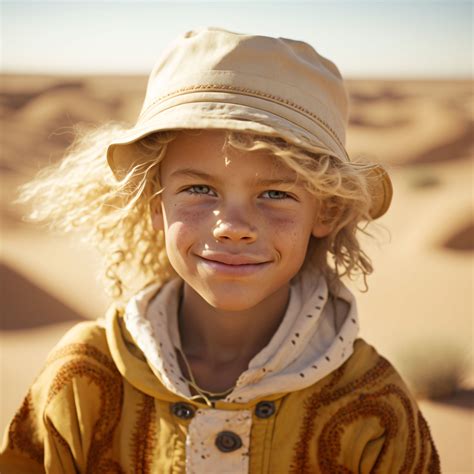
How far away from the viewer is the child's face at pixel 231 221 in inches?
85.2

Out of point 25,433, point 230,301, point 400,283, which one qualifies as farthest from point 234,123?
point 400,283

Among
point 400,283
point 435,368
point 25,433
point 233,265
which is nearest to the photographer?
point 233,265

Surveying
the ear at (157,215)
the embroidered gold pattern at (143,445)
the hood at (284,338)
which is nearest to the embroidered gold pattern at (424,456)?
the hood at (284,338)

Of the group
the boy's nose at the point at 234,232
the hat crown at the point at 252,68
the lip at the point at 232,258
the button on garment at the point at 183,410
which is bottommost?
the button on garment at the point at 183,410

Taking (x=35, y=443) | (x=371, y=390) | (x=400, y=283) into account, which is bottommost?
(x=35, y=443)

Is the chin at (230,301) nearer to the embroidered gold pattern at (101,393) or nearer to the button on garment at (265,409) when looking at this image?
the button on garment at (265,409)

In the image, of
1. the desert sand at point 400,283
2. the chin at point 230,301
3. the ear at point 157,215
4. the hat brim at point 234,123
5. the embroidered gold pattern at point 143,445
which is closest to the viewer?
the hat brim at point 234,123

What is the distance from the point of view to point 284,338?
7.91 ft

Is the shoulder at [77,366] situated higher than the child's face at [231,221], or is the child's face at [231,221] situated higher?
the child's face at [231,221]

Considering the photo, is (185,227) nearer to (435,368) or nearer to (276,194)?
(276,194)

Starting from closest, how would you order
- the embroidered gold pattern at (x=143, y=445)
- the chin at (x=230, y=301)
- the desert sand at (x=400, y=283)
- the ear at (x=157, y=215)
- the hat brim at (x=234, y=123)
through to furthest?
the hat brim at (x=234, y=123) → the chin at (x=230, y=301) → the embroidered gold pattern at (x=143, y=445) → the ear at (x=157, y=215) → the desert sand at (x=400, y=283)

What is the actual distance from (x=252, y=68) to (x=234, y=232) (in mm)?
509

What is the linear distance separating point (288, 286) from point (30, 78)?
31.2 m

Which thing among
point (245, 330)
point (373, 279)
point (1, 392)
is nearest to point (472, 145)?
point (373, 279)
